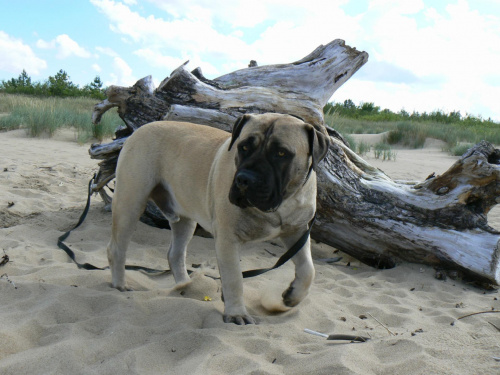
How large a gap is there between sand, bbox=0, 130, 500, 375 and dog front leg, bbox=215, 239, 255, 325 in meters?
0.12

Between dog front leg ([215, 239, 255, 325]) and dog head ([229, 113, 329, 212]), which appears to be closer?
dog head ([229, 113, 329, 212])

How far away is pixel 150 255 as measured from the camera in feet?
17.8

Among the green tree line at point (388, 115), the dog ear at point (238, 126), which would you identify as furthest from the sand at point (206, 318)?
the green tree line at point (388, 115)

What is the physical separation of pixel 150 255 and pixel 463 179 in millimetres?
3461

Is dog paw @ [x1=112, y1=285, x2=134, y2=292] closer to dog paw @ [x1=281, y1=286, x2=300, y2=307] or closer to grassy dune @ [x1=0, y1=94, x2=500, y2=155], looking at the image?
dog paw @ [x1=281, y1=286, x2=300, y2=307]

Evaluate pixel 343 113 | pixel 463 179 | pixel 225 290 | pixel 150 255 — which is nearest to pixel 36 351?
pixel 225 290

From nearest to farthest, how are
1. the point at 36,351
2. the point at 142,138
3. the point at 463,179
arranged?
1. the point at 36,351
2. the point at 142,138
3. the point at 463,179

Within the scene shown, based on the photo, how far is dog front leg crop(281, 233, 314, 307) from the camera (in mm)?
3820

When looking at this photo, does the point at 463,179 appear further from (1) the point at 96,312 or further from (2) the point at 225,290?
(1) the point at 96,312

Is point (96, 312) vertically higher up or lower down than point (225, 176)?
lower down

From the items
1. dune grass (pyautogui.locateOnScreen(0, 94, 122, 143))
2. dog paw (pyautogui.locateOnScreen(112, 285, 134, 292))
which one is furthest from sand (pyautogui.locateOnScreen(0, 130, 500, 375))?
dune grass (pyautogui.locateOnScreen(0, 94, 122, 143))

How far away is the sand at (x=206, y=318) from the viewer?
2.87m

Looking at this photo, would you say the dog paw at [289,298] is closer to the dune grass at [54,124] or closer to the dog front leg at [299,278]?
the dog front leg at [299,278]

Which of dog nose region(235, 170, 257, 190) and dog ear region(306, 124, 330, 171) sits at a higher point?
dog ear region(306, 124, 330, 171)
